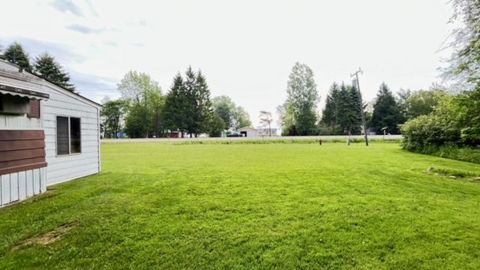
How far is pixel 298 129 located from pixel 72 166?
4357cm

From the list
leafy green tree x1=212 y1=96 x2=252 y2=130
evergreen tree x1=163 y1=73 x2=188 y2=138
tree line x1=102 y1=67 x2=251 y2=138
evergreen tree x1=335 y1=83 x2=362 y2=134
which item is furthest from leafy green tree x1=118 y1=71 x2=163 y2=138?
evergreen tree x1=335 y1=83 x2=362 y2=134

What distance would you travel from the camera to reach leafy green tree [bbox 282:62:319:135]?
1901 inches

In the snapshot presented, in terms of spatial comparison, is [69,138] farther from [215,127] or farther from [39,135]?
[215,127]

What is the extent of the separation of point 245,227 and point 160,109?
52406mm

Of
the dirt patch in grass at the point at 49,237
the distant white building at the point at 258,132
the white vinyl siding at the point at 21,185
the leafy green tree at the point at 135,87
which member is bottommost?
the dirt patch in grass at the point at 49,237

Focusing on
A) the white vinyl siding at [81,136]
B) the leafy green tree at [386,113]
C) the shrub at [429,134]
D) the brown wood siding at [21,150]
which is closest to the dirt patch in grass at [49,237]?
the brown wood siding at [21,150]

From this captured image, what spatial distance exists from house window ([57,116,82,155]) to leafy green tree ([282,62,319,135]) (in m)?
42.9

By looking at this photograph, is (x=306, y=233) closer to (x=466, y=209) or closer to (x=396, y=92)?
(x=466, y=209)

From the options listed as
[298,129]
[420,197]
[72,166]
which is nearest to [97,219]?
[72,166]

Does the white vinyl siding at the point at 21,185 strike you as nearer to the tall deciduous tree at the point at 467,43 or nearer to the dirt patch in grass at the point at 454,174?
the tall deciduous tree at the point at 467,43

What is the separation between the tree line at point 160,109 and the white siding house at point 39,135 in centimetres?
4054

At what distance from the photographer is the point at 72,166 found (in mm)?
7891

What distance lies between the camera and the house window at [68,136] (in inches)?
293

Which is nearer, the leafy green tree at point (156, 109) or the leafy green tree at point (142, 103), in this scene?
the leafy green tree at point (142, 103)
